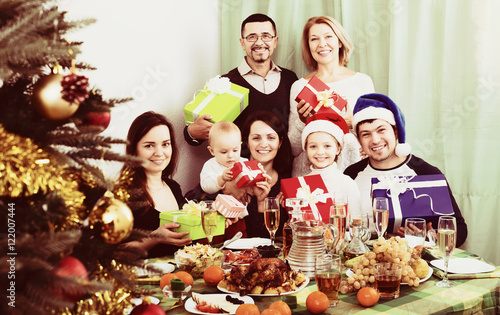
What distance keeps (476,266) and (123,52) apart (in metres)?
2.33

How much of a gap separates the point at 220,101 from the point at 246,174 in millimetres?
646

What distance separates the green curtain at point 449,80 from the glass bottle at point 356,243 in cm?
129

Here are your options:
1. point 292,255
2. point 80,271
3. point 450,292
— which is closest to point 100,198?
point 80,271

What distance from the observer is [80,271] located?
83 cm

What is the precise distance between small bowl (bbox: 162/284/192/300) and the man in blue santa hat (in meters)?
1.35

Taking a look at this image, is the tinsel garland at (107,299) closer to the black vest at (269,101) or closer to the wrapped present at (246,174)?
the wrapped present at (246,174)

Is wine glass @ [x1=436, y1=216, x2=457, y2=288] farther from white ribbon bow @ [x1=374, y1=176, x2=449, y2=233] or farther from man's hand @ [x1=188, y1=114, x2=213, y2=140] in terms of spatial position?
man's hand @ [x1=188, y1=114, x2=213, y2=140]

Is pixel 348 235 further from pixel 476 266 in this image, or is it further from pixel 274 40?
pixel 274 40

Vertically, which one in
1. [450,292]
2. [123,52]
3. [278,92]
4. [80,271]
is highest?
[123,52]

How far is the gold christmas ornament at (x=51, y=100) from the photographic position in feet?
2.78

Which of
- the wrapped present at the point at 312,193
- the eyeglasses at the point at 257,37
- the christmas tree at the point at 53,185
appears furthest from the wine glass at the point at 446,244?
the eyeglasses at the point at 257,37

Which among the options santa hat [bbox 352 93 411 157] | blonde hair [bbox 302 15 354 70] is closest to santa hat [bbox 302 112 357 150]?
santa hat [bbox 352 93 411 157]

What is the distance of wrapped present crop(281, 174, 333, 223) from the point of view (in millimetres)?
2359

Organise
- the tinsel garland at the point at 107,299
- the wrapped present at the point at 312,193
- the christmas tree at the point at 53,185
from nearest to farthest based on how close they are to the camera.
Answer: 1. the christmas tree at the point at 53,185
2. the tinsel garland at the point at 107,299
3. the wrapped present at the point at 312,193
